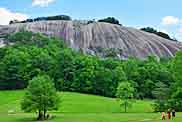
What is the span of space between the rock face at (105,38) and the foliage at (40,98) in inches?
3175

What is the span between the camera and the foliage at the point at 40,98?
217 feet

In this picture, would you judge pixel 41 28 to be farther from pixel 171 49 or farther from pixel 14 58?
pixel 171 49

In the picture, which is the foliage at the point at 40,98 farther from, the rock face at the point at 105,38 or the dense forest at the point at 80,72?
the rock face at the point at 105,38

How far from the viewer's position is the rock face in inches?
5925

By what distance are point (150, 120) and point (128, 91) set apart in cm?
3057

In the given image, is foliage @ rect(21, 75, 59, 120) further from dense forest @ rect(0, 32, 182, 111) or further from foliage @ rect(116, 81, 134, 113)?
dense forest @ rect(0, 32, 182, 111)

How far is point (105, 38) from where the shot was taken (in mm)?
153875

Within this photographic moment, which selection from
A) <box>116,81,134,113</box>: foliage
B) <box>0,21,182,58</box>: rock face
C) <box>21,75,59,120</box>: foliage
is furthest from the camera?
<box>0,21,182,58</box>: rock face

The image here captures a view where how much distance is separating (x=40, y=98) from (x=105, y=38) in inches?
3520

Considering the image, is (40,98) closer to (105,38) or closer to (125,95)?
(125,95)

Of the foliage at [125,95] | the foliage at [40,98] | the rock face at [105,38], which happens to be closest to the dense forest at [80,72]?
the foliage at [125,95]

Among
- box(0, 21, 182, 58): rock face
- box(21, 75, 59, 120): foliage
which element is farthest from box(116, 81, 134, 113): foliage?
box(0, 21, 182, 58): rock face

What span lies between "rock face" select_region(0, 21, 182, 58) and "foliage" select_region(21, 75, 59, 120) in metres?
A: 80.6

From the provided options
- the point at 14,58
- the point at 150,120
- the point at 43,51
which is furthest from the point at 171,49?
the point at 150,120
